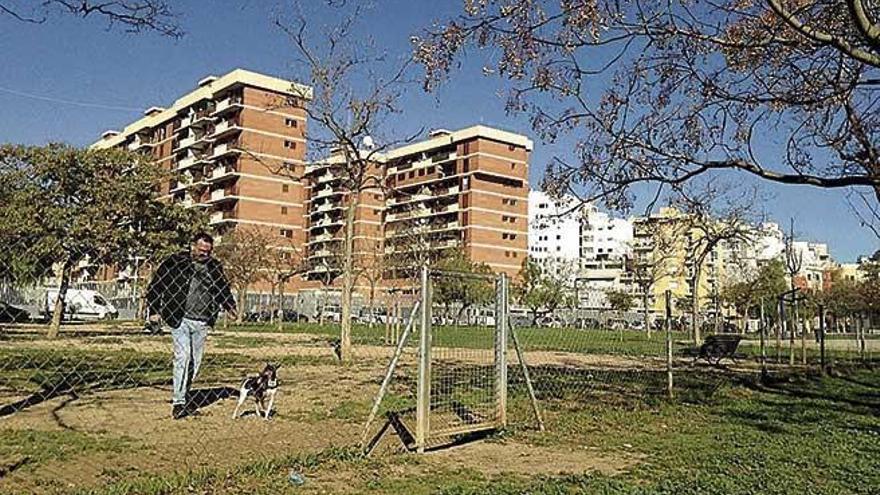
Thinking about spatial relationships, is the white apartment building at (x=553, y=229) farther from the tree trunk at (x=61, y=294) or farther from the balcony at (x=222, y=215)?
the balcony at (x=222, y=215)

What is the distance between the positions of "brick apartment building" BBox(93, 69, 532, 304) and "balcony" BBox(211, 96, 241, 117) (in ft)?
0.47

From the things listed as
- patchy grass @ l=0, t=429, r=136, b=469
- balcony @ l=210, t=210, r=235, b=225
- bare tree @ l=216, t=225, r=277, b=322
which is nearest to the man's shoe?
patchy grass @ l=0, t=429, r=136, b=469

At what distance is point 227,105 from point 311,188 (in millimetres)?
16932

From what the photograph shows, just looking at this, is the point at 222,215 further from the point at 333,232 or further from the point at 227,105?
the point at 333,232

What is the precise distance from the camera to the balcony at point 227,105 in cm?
7881

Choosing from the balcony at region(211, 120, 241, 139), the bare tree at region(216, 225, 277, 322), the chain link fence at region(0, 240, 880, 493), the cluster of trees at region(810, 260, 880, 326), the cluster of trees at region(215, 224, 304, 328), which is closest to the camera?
the chain link fence at region(0, 240, 880, 493)

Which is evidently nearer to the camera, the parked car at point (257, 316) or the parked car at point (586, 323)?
the parked car at point (586, 323)

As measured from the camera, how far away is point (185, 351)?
8.98 m

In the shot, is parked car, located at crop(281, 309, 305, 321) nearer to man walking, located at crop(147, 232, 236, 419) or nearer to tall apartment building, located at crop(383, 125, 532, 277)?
tall apartment building, located at crop(383, 125, 532, 277)

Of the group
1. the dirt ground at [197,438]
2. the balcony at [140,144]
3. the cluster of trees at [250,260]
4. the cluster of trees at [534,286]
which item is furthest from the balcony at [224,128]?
the dirt ground at [197,438]

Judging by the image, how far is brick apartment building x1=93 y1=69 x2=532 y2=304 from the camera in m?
78.2

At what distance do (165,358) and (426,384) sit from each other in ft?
34.1

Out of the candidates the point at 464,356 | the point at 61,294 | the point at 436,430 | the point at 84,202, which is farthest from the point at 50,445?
the point at 84,202

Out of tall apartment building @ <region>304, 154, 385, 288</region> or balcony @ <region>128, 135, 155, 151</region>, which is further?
balcony @ <region>128, 135, 155, 151</region>
